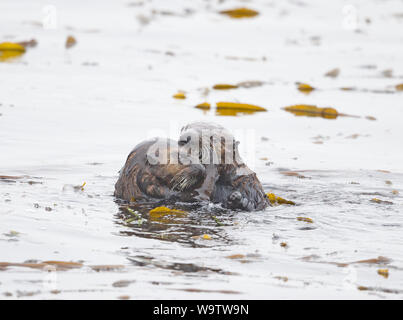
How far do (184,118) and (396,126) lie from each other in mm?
2383

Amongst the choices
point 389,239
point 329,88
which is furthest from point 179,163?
point 329,88

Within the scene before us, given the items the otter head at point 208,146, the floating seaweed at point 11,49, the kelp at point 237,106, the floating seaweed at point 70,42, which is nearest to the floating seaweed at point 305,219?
the otter head at point 208,146

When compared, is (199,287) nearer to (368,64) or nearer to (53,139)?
(53,139)

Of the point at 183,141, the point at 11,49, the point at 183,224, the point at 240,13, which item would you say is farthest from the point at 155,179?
the point at 240,13

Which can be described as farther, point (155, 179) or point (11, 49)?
point (11, 49)

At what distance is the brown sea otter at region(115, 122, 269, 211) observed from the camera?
207 inches

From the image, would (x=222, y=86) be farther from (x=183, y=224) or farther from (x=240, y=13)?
(x=240, y=13)

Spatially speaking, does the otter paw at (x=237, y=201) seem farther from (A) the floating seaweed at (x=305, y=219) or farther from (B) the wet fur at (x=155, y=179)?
(A) the floating seaweed at (x=305, y=219)

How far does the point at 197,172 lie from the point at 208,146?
23 cm

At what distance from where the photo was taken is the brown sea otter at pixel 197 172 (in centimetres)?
527

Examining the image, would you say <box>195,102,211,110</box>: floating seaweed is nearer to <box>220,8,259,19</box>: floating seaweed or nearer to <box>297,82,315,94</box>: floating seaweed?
<box>297,82,315,94</box>: floating seaweed

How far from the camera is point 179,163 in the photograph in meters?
5.24

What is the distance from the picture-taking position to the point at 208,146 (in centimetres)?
532
